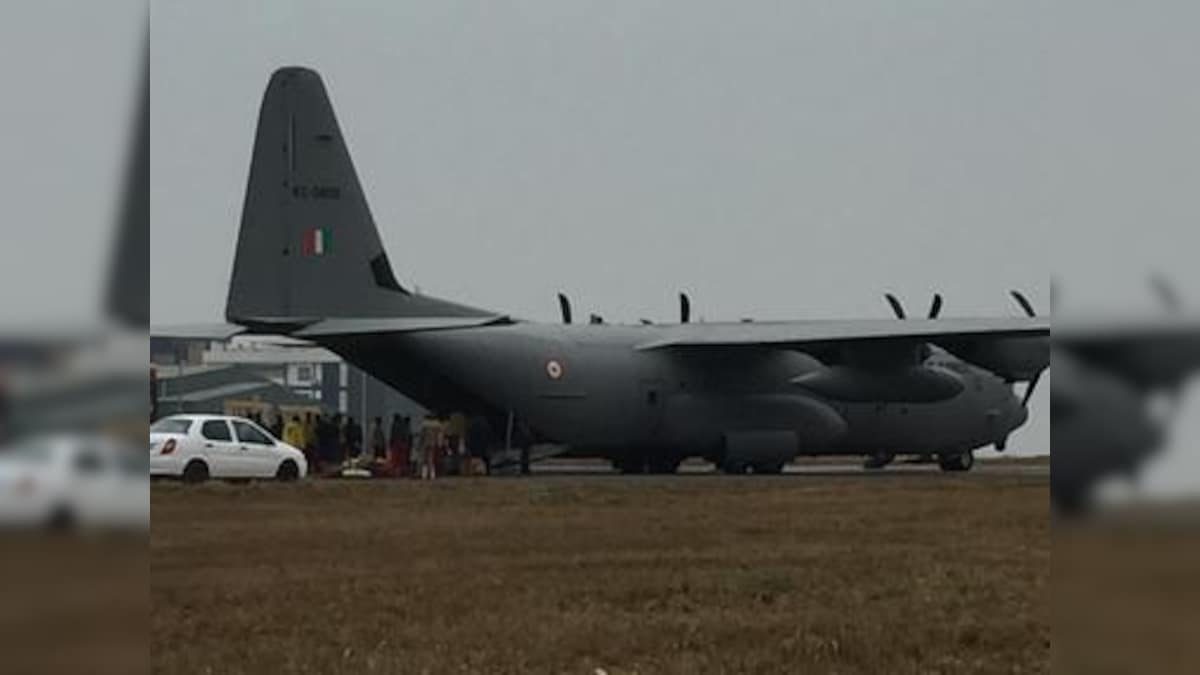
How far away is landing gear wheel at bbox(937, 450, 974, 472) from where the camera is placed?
147ft

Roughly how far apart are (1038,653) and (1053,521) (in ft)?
19.0

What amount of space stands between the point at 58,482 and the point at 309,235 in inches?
1494

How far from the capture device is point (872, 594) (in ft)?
39.8

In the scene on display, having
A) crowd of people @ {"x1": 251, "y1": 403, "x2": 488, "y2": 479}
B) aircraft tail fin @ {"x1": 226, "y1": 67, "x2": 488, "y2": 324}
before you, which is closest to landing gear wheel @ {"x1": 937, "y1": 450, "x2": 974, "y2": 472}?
crowd of people @ {"x1": 251, "y1": 403, "x2": 488, "y2": 479}

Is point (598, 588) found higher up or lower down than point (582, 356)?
lower down

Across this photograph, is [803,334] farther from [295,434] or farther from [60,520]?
[60,520]

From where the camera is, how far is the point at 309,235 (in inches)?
1565

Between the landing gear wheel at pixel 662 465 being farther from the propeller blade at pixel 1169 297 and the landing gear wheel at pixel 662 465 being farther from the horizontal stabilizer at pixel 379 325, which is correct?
the propeller blade at pixel 1169 297

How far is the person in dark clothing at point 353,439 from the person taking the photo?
138ft

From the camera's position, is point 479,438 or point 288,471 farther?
point 479,438

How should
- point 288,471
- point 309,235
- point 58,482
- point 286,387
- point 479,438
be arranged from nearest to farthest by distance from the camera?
point 58,482 < point 288,471 < point 309,235 < point 479,438 < point 286,387

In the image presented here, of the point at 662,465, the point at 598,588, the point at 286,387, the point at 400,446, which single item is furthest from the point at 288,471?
the point at 286,387

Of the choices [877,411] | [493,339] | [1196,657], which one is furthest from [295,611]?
[877,411]

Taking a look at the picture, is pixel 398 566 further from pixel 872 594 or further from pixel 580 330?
pixel 580 330
